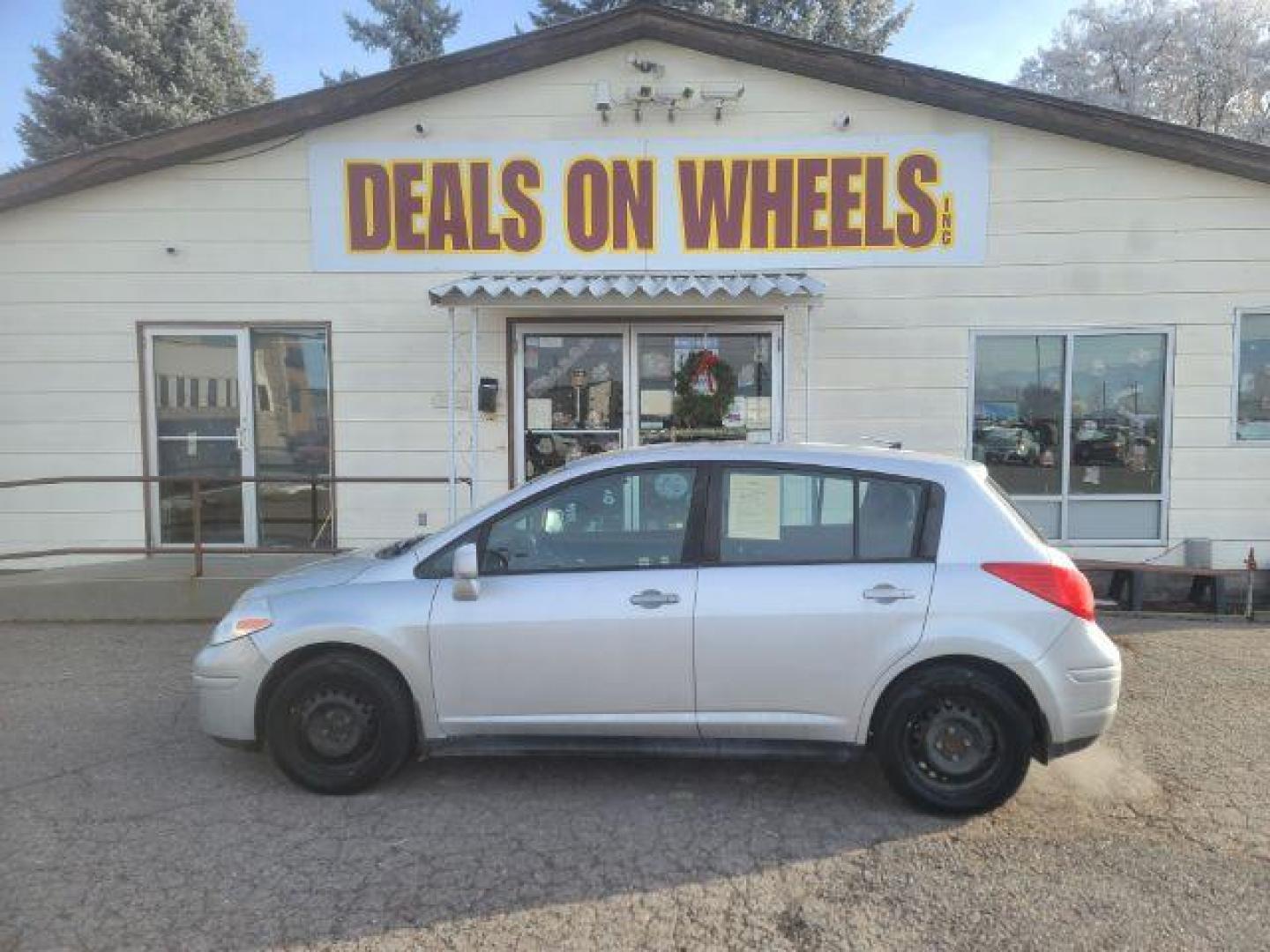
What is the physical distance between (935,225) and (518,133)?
150 inches

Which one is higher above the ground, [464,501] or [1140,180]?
[1140,180]

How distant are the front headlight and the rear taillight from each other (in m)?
3.18

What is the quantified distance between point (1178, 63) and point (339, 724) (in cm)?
3520

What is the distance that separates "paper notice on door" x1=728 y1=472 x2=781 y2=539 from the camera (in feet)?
13.7

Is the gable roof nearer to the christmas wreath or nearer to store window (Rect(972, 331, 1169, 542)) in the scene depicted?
store window (Rect(972, 331, 1169, 542))

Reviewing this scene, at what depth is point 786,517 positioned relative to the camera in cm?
418

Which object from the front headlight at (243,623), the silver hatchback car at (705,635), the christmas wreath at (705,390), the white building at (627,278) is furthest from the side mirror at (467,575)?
the christmas wreath at (705,390)

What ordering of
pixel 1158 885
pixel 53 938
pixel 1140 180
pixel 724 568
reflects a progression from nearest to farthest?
pixel 53 938 → pixel 1158 885 → pixel 724 568 → pixel 1140 180

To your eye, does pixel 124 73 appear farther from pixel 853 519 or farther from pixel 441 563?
pixel 853 519

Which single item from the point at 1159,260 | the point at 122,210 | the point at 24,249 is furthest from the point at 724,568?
the point at 24,249

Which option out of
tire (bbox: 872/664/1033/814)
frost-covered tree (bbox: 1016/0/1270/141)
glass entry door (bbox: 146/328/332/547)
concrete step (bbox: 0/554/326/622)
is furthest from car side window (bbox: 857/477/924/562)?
frost-covered tree (bbox: 1016/0/1270/141)

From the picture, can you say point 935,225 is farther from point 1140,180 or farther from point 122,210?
point 122,210

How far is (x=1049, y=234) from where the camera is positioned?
8312 mm

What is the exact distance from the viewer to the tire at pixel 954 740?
12.9ft
